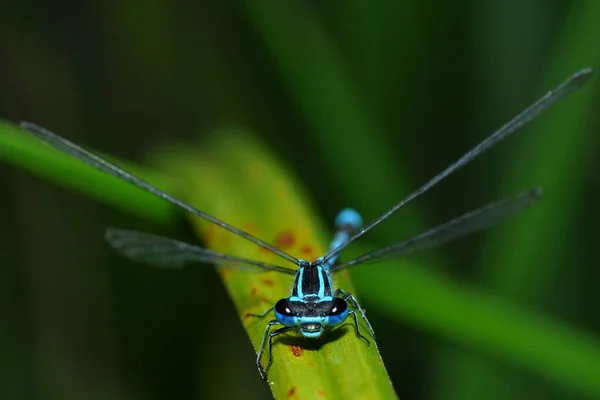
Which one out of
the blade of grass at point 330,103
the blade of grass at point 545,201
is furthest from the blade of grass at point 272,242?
the blade of grass at point 545,201

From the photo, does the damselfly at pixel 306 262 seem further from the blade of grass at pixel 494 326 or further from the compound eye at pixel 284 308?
the blade of grass at pixel 494 326

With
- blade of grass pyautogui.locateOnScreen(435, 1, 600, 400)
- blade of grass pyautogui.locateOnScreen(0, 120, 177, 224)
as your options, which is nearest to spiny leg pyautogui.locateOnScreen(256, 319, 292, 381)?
blade of grass pyautogui.locateOnScreen(0, 120, 177, 224)

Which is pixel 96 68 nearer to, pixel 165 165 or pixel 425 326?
pixel 165 165

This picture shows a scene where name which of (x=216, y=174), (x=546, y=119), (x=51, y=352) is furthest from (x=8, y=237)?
(x=546, y=119)

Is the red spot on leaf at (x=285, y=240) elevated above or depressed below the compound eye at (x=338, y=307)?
above

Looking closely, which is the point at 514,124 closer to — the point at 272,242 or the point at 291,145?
the point at 272,242

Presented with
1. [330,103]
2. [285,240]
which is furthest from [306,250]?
[330,103]
